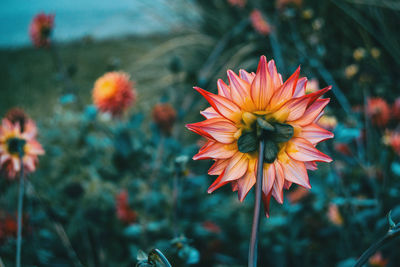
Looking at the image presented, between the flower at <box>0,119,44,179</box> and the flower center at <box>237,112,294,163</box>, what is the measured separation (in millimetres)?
360

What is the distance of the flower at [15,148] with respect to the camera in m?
0.48

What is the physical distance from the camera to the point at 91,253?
29.6 inches

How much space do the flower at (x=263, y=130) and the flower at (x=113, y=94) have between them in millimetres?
548

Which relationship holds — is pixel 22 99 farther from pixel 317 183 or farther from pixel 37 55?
pixel 317 183

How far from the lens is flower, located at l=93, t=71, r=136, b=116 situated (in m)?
0.78

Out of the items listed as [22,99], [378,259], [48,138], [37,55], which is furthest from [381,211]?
[37,55]

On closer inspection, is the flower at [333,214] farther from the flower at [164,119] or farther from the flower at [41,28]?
the flower at [41,28]

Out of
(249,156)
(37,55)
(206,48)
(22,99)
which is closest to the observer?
(249,156)

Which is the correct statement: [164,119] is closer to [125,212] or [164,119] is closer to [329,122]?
[125,212]

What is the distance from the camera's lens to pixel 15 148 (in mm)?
476

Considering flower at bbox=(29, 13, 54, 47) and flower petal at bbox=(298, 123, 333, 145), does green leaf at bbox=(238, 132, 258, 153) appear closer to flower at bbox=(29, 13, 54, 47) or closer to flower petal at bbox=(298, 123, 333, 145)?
flower petal at bbox=(298, 123, 333, 145)

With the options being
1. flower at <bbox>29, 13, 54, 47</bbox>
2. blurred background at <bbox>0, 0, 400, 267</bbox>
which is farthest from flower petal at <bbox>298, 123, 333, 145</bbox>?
flower at <bbox>29, 13, 54, 47</bbox>

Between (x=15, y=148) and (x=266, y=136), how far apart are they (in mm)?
402

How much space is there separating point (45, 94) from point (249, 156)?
1855mm
